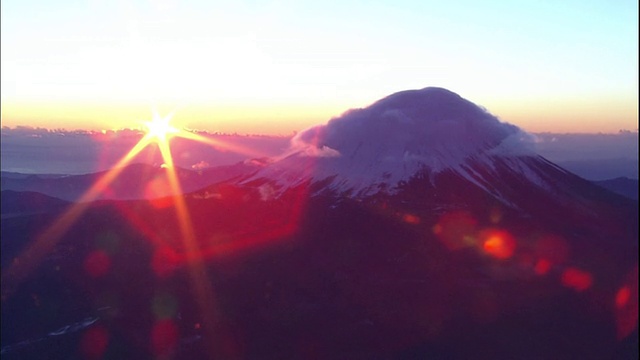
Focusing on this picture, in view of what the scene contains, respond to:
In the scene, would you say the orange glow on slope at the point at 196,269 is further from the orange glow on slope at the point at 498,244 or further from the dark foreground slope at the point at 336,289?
the orange glow on slope at the point at 498,244

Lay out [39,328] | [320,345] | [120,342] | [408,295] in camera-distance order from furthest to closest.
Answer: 1. [39,328]
2. [408,295]
3. [120,342]
4. [320,345]

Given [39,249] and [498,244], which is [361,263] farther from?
[39,249]

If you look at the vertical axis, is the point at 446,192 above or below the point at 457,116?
below

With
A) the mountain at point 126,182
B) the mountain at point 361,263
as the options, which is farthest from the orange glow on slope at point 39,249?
the mountain at point 126,182

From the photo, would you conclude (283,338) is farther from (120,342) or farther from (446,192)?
(446,192)

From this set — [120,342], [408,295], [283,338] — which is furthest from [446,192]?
[120,342]

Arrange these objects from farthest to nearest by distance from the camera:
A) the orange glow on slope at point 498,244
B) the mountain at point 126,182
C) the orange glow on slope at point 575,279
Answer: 1. the mountain at point 126,182
2. the orange glow on slope at point 498,244
3. the orange glow on slope at point 575,279
